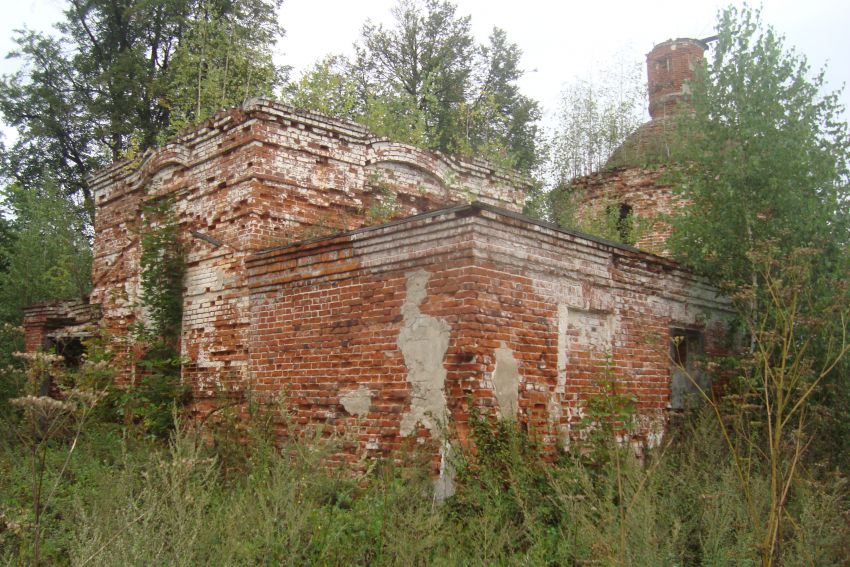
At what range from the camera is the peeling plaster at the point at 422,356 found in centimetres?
599

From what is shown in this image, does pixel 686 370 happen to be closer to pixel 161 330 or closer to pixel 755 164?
→ pixel 755 164

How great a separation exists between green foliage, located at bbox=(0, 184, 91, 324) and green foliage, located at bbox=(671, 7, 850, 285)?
1456 cm

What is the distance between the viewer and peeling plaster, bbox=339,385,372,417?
6.57 meters

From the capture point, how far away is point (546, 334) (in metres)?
6.52

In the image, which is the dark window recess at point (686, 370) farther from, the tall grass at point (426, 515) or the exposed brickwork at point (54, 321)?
the exposed brickwork at point (54, 321)

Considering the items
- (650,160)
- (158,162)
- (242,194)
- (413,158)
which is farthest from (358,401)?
(650,160)

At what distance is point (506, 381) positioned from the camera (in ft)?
19.8

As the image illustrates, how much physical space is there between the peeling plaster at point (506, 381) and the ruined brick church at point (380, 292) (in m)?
0.02

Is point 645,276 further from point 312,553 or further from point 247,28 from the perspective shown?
point 247,28

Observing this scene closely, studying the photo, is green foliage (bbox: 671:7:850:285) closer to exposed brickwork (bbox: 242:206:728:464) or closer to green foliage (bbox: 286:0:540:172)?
exposed brickwork (bbox: 242:206:728:464)

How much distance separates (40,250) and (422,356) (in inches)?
686

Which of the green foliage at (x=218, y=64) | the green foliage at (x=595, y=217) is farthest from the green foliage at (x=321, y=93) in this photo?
the green foliage at (x=595, y=217)

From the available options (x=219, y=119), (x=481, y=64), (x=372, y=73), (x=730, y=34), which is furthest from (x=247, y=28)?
(x=730, y=34)

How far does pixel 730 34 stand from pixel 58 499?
30.3 ft
